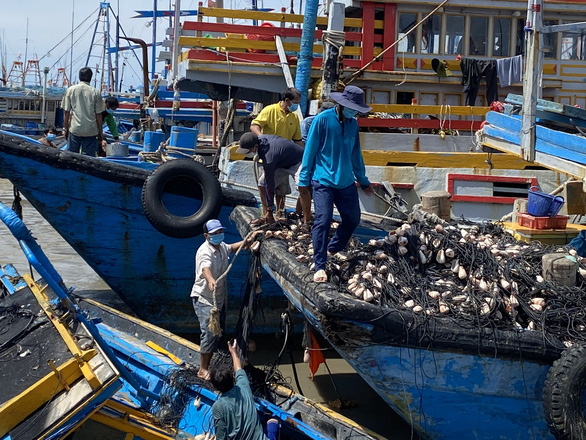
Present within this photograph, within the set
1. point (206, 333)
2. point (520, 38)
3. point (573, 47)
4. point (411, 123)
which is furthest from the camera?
point (573, 47)

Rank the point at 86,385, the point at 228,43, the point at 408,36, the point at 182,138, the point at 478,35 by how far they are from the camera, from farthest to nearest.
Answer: the point at 182,138 → the point at 478,35 → the point at 408,36 → the point at 228,43 → the point at 86,385

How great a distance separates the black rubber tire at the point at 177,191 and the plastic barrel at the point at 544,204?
3427 millimetres

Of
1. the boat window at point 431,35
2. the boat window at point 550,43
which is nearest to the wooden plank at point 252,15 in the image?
the boat window at point 431,35

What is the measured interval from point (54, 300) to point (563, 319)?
3.63m

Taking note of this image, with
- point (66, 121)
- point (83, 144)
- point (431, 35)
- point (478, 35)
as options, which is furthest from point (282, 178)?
point (478, 35)

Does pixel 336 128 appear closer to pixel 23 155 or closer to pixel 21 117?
pixel 23 155

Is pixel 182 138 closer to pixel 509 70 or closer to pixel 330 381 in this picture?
pixel 509 70

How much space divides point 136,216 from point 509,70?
622cm

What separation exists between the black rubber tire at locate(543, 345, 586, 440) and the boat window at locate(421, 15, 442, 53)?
24.8 feet

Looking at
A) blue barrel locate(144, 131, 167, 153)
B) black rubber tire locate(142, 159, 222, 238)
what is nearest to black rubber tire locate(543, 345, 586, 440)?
black rubber tire locate(142, 159, 222, 238)

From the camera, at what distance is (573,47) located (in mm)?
11812

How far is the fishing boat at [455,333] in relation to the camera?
4930 mm

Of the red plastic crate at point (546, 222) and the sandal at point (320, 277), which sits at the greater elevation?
the red plastic crate at point (546, 222)

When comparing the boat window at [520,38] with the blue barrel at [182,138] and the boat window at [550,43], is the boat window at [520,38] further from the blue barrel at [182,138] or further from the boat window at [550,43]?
the blue barrel at [182,138]
